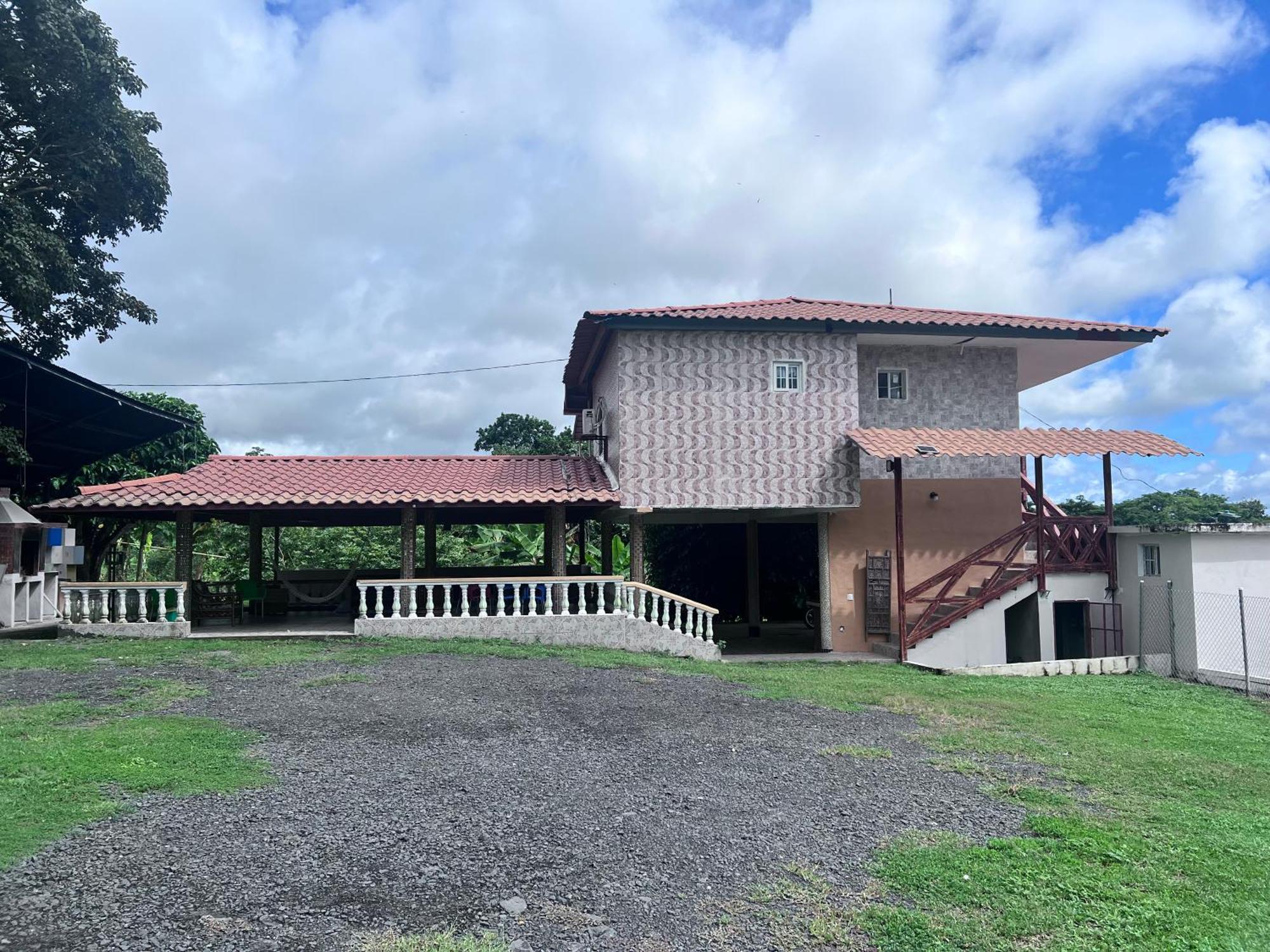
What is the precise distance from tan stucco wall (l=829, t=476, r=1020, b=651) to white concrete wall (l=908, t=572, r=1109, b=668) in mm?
1007

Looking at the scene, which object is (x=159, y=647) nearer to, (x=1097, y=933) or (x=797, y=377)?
(x=797, y=377)

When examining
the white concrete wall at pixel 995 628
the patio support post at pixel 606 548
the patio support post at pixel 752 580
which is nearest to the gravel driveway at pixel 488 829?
the white concrete wall at pixel 995 628

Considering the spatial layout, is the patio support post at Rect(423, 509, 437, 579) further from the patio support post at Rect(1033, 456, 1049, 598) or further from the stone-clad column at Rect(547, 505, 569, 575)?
the patio support post at Rect(1033, 456, 1049, 598)

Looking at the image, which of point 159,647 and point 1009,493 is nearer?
point 159,647

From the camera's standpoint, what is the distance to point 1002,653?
14695mm

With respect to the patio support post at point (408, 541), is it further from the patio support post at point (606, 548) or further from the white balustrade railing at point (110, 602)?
the patio support post at point (606, 548)

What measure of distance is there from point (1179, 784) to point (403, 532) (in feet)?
36.6

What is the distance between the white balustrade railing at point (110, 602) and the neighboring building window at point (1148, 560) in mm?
14858

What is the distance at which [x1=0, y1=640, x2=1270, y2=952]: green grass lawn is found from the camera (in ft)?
13.6

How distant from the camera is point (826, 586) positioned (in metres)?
15.4

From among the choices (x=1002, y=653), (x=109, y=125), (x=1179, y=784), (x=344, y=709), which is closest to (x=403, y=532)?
(x=344, y=709)

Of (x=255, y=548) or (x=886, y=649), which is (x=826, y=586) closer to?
(x=886, y=649)

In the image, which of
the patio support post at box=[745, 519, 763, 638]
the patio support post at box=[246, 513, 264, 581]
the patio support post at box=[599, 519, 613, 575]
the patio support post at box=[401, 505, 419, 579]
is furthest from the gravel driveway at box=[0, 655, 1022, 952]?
the patio support post at box=[745, 519, 763, 638]

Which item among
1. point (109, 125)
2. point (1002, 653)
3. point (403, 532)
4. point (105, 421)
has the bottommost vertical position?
point (1002, 653)
